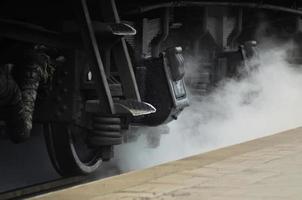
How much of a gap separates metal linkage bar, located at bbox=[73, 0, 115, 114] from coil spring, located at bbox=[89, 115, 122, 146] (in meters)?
0.24

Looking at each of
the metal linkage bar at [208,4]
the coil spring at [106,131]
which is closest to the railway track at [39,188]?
the coil spring at [106,131]

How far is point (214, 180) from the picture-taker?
11.4 feet

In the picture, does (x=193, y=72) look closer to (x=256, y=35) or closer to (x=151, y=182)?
(x=256, y=35)

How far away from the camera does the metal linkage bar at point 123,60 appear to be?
4.54 metres

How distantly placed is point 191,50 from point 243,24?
1197mm

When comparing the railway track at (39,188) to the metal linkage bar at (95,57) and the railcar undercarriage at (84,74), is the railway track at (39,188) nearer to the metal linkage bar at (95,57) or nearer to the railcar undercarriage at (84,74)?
the railcar undercarriage at (84,74)

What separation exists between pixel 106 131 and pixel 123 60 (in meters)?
0.49

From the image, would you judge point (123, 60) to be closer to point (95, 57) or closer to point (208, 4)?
point (95, 57)

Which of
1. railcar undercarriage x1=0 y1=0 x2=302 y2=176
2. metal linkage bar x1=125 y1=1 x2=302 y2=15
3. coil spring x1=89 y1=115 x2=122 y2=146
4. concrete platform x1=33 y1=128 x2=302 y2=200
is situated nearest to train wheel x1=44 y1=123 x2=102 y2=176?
railcar undercarriage x1=0 y1=0 x2=302 y2=176

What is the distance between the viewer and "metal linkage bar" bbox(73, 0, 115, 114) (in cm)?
429

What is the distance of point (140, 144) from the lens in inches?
233

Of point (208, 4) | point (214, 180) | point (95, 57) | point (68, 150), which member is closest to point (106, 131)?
point (68, 150)

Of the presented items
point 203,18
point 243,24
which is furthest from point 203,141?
point 243,24

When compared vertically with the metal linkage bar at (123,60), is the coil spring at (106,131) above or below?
below
